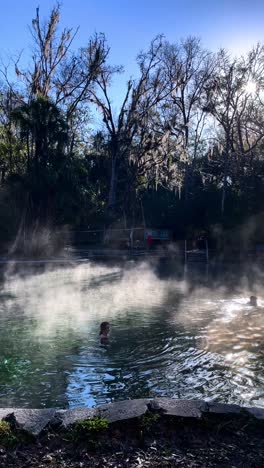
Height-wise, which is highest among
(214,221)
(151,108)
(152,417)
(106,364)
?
(151,108)

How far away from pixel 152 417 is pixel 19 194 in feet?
56.7

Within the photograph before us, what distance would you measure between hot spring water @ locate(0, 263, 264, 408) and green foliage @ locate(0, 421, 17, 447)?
1.23m

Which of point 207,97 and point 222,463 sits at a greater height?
point 207,97

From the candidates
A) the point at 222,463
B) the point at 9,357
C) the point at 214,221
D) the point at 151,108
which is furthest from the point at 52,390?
the point at 151,108

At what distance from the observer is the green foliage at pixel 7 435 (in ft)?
8.56

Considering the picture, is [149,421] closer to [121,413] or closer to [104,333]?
[121,413]

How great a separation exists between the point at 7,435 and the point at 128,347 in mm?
3556

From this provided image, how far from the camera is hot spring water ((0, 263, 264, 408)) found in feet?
Answer: 14.1

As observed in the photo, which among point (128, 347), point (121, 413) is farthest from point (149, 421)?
point (128, 347)

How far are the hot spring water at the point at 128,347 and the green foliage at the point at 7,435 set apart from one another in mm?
1233

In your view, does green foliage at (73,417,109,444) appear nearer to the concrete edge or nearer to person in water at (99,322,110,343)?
the concrete edge

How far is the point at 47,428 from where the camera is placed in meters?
2.77

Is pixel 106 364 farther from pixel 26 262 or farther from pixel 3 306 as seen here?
pixel 26 262

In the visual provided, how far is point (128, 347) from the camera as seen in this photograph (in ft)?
20.1
